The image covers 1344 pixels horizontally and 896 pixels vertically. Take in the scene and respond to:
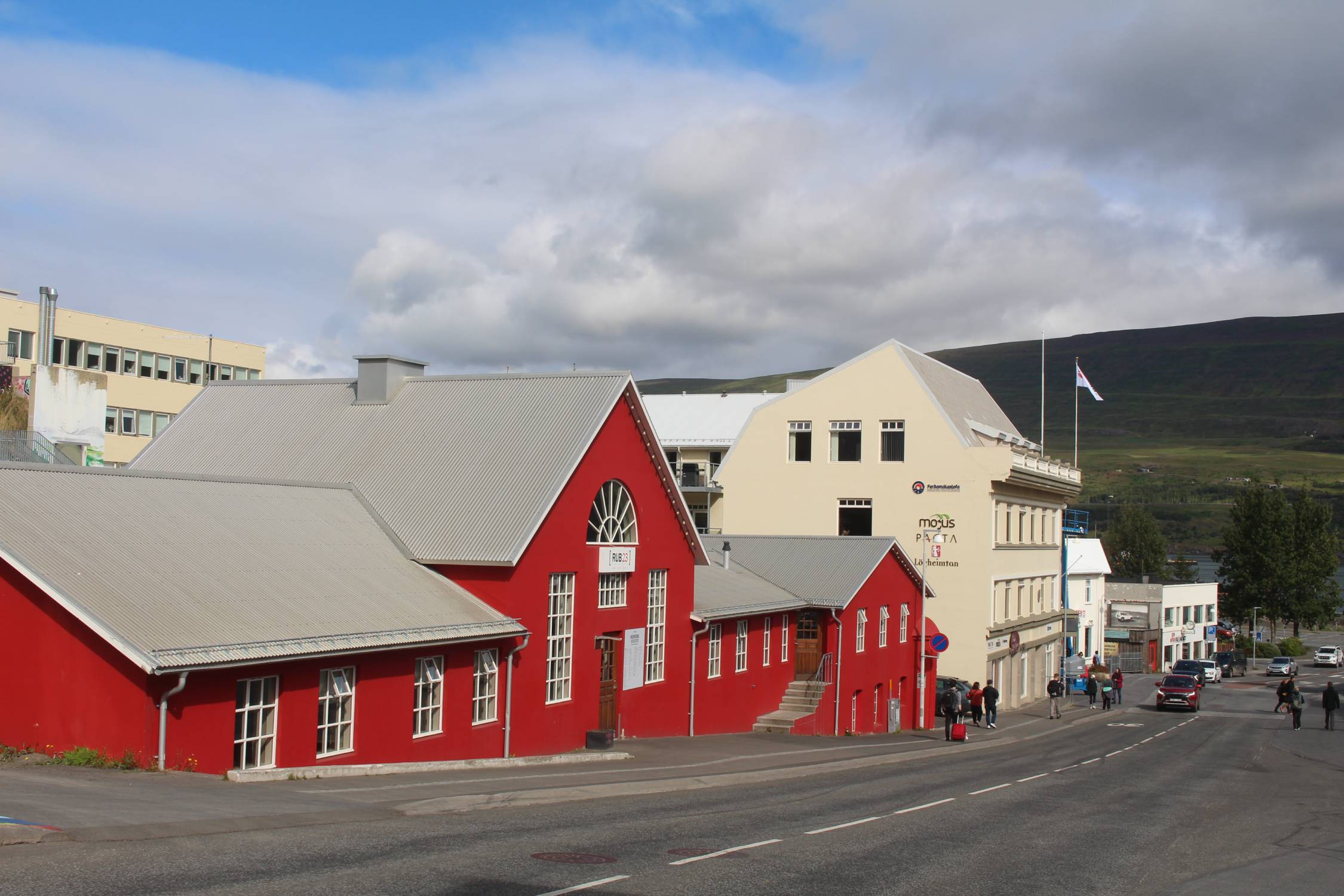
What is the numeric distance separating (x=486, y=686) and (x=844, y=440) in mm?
37112

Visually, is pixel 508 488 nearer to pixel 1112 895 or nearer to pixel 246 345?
pixel 1112 895

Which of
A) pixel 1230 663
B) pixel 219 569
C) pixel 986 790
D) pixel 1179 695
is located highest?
pixel 219 569

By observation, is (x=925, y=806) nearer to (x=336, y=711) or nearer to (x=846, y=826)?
(x=846, y=826)

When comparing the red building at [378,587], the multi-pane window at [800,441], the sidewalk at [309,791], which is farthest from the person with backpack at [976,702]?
the sidewalk at [309,791]

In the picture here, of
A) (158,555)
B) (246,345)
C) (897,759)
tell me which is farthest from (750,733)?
(246,345)

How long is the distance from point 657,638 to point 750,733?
224 inches

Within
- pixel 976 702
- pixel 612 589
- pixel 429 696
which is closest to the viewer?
pixel 429 696

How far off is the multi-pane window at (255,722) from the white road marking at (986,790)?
1084 cm

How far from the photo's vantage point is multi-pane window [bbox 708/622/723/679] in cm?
3145

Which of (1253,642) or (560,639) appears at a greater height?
(560,639)

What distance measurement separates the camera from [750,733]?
33000 mm

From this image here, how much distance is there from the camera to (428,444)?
1077 inches

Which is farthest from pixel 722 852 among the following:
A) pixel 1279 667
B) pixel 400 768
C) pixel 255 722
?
pixel 1279 667

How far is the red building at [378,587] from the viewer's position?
15977mm
